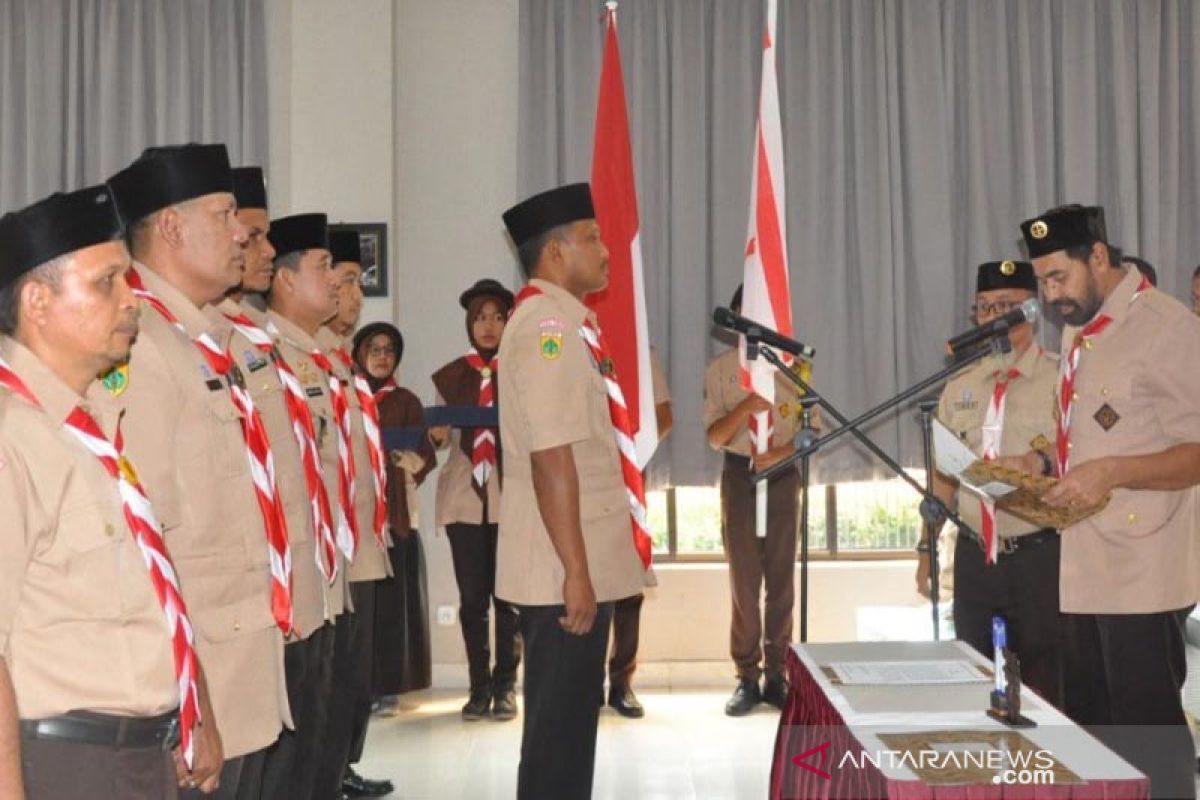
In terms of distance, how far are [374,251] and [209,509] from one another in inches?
148

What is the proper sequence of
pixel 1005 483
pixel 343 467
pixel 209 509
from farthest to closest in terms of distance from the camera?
pixel 343 467
pixel 1005 483
pixel 209 509

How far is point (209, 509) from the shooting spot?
7.66 feet

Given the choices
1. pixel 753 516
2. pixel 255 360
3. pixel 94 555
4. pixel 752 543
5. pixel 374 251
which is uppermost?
pixel 374 251

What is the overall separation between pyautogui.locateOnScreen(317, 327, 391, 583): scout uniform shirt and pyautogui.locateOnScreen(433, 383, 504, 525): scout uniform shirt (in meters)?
1.52

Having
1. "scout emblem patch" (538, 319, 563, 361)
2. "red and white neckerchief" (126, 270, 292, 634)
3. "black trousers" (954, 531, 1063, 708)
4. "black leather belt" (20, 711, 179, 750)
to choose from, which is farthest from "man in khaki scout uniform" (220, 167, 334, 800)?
"black trousers" (954, 531, 1063, 708)

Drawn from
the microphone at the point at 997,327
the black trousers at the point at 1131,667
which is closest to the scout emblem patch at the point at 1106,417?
the microphone at the point at 997,327

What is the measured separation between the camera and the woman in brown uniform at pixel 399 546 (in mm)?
5301

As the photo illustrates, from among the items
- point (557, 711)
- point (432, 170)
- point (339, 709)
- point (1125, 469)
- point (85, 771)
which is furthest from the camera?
point (432, 170)

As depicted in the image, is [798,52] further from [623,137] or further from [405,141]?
[405,141]

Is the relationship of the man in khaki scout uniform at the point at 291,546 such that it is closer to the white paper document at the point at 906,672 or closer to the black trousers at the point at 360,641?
the black trousers at the point at 360,641

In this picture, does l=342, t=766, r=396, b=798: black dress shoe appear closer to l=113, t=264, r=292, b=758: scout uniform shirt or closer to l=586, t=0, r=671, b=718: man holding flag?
l=586, t=0, r=671, b=718: man holding flag

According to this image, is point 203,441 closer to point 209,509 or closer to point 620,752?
point 209,509

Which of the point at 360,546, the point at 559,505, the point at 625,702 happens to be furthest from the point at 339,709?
the point at 625,702

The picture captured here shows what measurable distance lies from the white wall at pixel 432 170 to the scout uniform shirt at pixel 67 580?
4.22m
